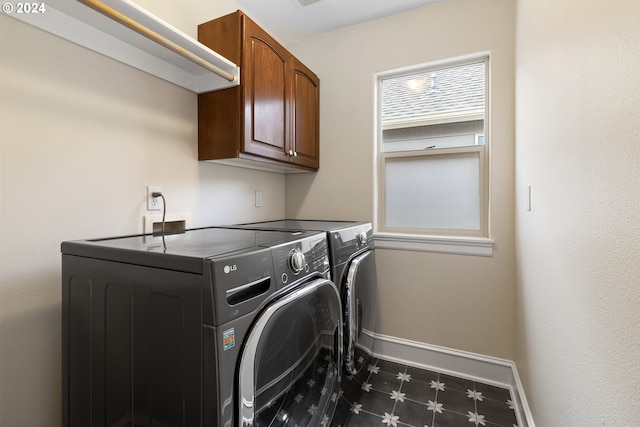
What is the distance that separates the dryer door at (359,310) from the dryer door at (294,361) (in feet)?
0.44

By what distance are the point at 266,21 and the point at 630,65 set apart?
2.24m

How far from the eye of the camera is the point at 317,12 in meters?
2.08

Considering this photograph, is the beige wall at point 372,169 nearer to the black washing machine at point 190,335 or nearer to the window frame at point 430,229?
the window frame at point 430,229

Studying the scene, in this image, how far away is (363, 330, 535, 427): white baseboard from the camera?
1.83 meters

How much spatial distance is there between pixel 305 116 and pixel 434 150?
0.97 meters

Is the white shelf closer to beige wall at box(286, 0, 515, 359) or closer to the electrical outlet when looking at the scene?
the electrical outlet

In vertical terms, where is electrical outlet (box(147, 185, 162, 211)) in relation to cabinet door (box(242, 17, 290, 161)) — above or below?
below

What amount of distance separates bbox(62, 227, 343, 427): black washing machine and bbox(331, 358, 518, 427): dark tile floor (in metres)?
0.54

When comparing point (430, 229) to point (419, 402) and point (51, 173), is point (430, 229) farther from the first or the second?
point (51, 173)

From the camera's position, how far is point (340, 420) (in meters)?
1.39

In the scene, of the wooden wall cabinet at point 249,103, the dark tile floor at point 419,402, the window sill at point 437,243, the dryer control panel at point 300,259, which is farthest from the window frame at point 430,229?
the dryer control panel at point 300,259

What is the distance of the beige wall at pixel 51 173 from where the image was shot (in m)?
0.98

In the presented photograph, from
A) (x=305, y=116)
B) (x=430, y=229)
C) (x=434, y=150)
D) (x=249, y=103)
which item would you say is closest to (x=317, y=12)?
(x=305, y=116)

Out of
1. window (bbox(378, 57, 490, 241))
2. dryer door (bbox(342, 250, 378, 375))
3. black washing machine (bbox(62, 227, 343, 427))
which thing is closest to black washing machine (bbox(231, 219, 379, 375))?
dryer door (bbox(342, 250, 378, 375))
